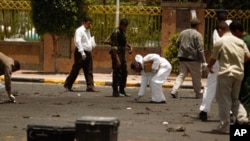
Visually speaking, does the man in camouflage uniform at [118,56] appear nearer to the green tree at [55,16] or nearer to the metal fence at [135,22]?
the green tree at [55,16]

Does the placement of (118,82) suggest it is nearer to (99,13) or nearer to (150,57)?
(150,57)

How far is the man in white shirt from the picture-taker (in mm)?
17328

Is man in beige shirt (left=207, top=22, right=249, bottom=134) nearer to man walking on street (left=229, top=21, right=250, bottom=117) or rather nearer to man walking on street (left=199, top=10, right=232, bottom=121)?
man walking on street (left=229, top=21, right=250, bottom=117)

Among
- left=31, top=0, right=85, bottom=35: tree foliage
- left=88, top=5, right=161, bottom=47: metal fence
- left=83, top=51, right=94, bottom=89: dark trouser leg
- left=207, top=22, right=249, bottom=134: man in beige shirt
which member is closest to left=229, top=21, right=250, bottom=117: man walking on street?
left=207, top=22, right=249, bottom=134: man in beige shirt

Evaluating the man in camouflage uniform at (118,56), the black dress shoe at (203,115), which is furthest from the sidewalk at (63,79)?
the black dress shoe at (203,115)

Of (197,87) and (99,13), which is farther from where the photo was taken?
(99,13)

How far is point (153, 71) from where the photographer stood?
687 inches

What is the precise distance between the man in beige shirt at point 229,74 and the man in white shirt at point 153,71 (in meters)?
4.68

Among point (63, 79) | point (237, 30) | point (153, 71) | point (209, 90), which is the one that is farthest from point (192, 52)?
point (63, 79)

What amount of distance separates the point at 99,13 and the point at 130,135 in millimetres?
15055

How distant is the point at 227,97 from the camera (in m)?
12.5

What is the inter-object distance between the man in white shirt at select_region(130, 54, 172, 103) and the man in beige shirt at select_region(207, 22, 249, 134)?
4675 mm

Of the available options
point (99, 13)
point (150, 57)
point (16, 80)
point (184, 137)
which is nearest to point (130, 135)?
point (184, 137)

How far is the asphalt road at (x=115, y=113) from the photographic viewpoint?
12.5m
